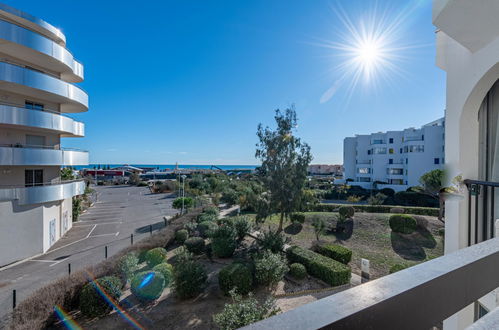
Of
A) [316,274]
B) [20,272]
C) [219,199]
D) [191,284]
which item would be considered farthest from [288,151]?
[219,199]

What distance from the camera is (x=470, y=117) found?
10.4ft

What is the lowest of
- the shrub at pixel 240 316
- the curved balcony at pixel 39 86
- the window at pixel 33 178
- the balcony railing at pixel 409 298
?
the shrub at pixel 240 316

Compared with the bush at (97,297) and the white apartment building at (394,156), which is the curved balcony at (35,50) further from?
the white apartment building at (394,156)

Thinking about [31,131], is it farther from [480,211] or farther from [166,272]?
[480,211]

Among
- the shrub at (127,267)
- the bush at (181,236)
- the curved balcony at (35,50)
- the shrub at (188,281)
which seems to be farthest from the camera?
the bush at (181,236)

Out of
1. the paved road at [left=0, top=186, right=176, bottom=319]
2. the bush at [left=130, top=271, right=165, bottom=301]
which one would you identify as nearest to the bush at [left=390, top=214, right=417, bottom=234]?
the bush at [left=130, top=271, right=165, bottom=301]

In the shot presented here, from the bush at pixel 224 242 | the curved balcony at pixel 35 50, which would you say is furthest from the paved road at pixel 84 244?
the curved balcony at pixel 35 50

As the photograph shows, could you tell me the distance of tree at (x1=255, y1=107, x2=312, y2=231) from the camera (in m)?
11.4

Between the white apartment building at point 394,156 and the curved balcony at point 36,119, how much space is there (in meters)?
37.0

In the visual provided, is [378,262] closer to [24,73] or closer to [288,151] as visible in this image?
[288,151]

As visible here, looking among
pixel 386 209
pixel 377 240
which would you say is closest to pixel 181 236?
pixel 377 240

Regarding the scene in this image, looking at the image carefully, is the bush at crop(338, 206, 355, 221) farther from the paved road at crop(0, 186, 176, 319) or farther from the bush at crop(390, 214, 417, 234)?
the paved road at crop(0, 186, 176, 319)

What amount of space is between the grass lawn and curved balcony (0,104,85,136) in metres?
13.5

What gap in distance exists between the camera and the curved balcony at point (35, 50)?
11.3 meters
